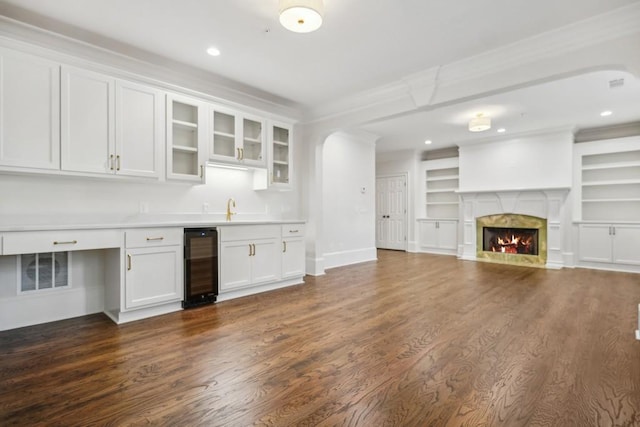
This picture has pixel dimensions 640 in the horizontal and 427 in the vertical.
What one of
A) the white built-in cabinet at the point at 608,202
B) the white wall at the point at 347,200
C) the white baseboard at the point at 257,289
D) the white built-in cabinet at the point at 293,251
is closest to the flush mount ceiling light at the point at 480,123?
the white wall at the point at 347,200

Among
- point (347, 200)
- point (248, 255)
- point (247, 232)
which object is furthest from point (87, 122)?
point (347, 200)

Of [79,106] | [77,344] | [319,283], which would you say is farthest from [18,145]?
[319,283]

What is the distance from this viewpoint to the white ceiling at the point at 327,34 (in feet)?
8.75

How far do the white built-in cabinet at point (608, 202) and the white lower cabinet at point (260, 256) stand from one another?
222 inches

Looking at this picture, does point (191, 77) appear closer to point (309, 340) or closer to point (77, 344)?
point (77, 344)

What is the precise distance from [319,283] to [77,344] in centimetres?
295

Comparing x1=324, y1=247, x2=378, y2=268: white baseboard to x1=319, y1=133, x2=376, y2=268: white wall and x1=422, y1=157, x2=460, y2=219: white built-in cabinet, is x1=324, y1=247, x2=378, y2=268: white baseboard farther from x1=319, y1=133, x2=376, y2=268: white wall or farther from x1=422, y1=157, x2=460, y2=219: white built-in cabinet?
x1=422, y1=157, x2=460, y2=219: white built-in cabinet

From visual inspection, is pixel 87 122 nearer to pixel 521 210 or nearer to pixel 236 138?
pixel 236 138

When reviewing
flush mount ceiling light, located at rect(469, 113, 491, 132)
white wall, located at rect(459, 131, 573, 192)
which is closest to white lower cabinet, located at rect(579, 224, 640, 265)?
white wall, located at rect(459, 131, 573, 192)

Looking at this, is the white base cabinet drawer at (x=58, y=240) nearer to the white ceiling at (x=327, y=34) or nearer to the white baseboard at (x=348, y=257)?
the white ceiling at (x=327, y=34)

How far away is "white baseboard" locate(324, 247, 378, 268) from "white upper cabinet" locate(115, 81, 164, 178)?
11.5 feet

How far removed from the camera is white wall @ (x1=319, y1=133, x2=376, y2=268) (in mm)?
6148

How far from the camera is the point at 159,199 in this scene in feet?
12.5

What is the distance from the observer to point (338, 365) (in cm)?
219
